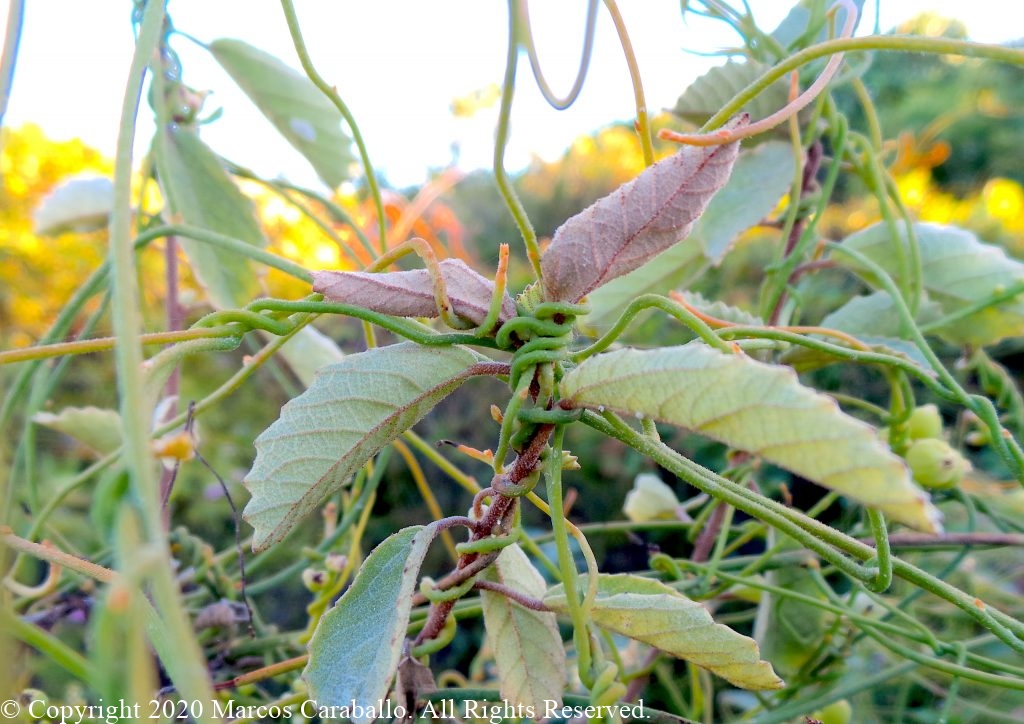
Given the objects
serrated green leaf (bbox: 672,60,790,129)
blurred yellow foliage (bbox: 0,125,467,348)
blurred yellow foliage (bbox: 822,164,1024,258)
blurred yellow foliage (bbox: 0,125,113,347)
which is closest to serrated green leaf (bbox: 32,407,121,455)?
serrated green leaf (bbox: 672,60,790,129)

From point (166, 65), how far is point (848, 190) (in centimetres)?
290

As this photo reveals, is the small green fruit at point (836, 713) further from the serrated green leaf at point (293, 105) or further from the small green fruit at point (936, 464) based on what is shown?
the serrated green leaf at point (293, 105)

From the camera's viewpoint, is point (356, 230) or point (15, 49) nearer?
point (15, 49)

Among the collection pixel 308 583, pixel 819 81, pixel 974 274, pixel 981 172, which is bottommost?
pixel 981 172

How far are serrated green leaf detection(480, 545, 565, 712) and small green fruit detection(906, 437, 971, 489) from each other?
0.30 meters

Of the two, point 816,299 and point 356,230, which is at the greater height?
point 356,230

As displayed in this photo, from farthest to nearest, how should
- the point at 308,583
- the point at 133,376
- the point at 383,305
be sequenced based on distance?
the point at 308,583 → the point at 383,305 → the point at 133,376

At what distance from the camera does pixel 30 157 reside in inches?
56.6

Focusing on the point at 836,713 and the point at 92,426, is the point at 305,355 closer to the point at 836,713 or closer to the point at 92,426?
the point at 92,426

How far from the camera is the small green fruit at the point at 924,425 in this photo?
1.75ft

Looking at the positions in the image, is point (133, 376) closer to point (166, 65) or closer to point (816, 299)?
point (166, 65)

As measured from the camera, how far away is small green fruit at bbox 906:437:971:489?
1.64ft

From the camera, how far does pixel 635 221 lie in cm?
29

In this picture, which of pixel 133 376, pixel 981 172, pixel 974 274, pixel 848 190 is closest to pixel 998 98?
pixel 981 172
